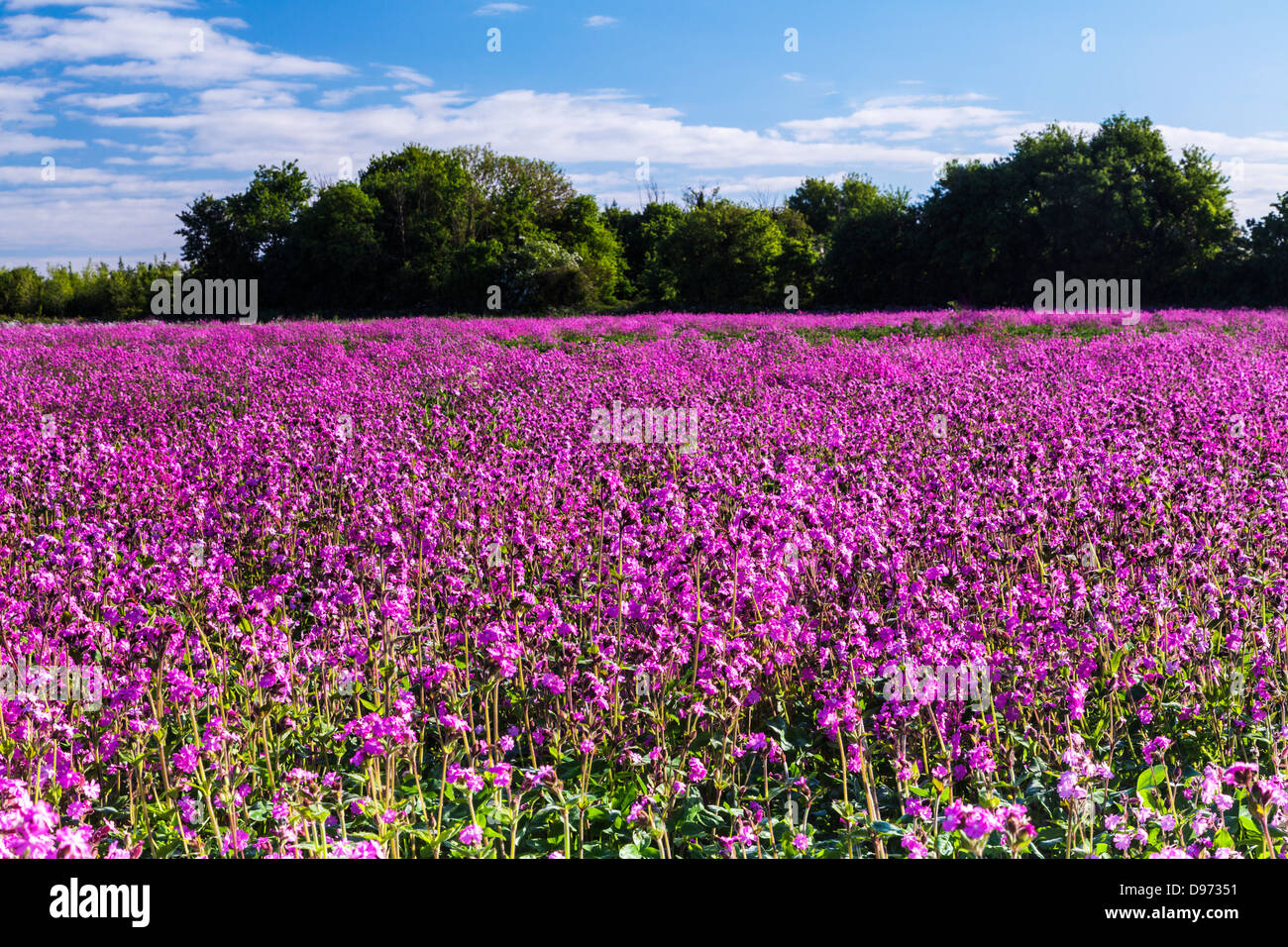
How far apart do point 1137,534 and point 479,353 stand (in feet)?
48.5

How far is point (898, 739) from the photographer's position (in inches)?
125

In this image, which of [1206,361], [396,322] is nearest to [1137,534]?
[1206,361]

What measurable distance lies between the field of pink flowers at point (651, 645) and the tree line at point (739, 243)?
36.5 m

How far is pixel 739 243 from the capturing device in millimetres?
55906

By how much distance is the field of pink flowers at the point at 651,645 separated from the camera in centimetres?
319
